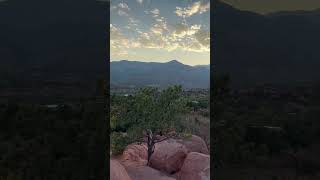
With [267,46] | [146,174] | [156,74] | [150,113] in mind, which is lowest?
[146,174]

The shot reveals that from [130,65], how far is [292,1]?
2.48m

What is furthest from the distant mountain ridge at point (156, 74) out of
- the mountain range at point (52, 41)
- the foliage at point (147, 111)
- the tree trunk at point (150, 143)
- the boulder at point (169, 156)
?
the mountain range at point (52, 41)

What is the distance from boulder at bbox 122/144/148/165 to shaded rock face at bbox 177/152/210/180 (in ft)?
2.03

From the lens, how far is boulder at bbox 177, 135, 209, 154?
604 centimetres

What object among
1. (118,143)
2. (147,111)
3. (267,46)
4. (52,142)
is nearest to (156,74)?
(147,111)

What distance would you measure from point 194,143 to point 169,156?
1.45 ft

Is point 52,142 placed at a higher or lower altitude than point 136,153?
higher

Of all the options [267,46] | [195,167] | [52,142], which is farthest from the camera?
[195,167]

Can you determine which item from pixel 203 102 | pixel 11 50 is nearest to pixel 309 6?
pixel 203 102

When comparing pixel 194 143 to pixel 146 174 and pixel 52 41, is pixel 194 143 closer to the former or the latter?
pixel 146 174

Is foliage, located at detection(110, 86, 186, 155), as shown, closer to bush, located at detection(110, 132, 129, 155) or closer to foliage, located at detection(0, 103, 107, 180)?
bush, located at detection(110, 132, 129, 155)

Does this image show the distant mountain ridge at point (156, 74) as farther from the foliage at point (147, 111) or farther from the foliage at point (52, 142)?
the foliage at point (52, 142)

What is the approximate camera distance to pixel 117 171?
221 inches

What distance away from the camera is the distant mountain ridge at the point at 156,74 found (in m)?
5.77
